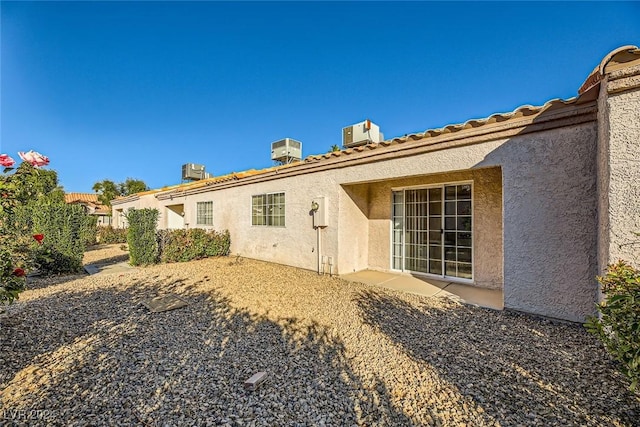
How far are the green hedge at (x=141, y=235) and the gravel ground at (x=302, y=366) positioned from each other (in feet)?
15.5

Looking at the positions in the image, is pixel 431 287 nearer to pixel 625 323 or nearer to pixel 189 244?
pixel 625 323

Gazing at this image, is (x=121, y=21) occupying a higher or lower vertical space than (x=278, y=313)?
higher

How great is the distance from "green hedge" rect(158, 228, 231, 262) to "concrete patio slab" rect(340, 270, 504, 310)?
752 cm

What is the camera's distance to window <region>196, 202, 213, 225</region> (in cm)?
1571

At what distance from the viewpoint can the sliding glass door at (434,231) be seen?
800cm

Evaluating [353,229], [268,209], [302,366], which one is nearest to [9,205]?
[302,366]

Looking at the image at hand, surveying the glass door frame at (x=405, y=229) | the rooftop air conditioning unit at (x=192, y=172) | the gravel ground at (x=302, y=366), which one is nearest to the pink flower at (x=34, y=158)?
the gravel ground at (x=302, y=366)

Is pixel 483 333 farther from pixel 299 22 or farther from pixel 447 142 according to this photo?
pixel 299 22

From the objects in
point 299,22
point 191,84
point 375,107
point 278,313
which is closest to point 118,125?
point 191,84

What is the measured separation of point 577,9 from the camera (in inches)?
287

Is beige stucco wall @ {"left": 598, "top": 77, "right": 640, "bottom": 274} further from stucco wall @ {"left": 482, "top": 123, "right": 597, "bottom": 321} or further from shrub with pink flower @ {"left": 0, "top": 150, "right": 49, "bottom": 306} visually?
shrub with pink flower @ {"left": 0, "top": 150, "right": 49, "bottom": 306}

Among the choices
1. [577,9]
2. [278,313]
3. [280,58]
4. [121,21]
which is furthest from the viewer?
[280,58]

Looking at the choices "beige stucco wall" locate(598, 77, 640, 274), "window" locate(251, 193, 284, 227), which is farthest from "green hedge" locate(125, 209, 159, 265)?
"beige stucco wall" locate(598, 77, 640, 274)

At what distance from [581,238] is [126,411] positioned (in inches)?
296
